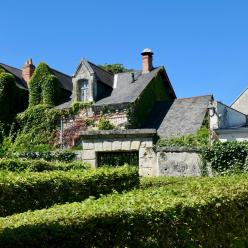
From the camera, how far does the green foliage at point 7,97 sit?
32.9m

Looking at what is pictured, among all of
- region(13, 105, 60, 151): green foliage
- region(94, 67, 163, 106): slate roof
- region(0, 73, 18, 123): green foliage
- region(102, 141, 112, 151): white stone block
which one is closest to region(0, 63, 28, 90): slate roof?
region(0, 73, 18, 123): green foliage

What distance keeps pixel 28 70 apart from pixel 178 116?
14.2 m

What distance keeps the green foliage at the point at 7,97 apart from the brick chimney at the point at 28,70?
3.21m

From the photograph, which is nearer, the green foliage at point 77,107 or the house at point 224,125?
the house at point 224,125

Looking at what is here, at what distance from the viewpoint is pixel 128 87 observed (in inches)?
1243

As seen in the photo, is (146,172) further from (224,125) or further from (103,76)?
(103,76)

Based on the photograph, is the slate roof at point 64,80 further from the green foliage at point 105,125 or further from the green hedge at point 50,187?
the green hedge at point 50,187

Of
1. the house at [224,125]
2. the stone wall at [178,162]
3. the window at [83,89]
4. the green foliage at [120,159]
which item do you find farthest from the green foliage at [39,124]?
the stone wall at [178,162]

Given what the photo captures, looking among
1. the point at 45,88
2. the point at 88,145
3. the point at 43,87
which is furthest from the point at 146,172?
the point at 43,87

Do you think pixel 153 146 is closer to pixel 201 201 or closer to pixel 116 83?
pixel 201 201

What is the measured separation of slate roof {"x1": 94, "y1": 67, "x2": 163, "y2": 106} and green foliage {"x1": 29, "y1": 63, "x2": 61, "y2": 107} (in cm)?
431

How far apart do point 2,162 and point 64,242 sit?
8677mm

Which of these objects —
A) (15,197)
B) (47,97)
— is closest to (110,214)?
(15,197)

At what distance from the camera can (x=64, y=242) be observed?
3.97 meters
